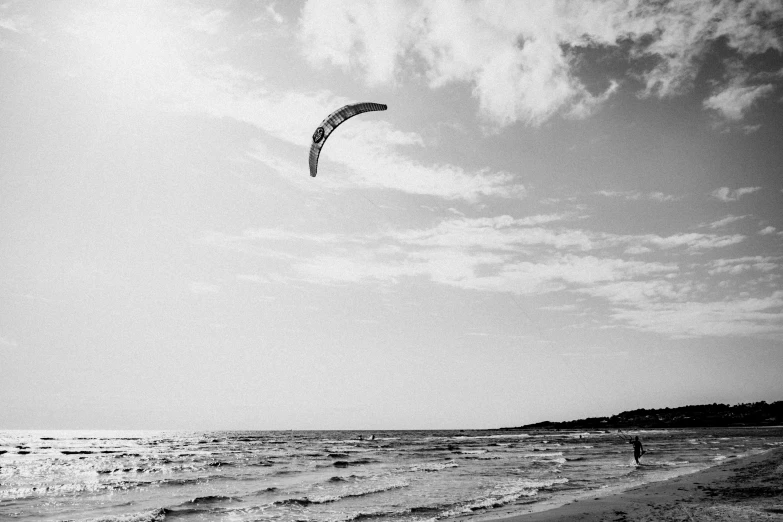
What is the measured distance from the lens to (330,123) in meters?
19.6

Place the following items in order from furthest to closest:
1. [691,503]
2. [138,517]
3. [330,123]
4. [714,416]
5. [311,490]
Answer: [714,416], [311,490], [330,123], [138,517], [691,503]

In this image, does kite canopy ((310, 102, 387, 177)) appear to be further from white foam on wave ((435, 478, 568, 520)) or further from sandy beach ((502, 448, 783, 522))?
sandy beach ((502, 448, 783, 522))

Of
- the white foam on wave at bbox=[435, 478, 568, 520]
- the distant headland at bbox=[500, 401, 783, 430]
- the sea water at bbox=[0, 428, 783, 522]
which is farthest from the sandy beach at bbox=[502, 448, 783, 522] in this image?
the distant headland at bbox=[500, 401, 783, 430]

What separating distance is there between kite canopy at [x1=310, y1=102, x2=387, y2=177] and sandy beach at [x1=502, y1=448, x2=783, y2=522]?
15131 mm

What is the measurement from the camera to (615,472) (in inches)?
985

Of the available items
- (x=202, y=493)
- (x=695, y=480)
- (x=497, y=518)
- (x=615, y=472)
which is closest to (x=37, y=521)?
(x=202, y=493)

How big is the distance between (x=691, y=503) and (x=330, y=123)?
724 inches

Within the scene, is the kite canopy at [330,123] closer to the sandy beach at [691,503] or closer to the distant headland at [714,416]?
the sandy beach at [691,503]

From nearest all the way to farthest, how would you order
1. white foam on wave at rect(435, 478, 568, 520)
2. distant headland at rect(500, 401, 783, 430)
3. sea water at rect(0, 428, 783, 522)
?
white foam on wave at rect(435, 478, 568, 520) < sea water at rect(0, 428, 783, 522) < distant headland at rect(500, 401, 783, 430)

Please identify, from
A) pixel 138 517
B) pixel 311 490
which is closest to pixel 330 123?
pixel 138 517

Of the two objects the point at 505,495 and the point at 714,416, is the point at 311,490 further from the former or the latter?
the point at 714,416

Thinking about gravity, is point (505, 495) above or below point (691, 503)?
below

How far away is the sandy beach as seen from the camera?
38.1 ft

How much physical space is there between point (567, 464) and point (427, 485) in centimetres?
1377
